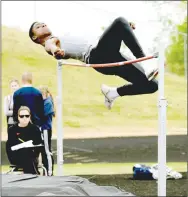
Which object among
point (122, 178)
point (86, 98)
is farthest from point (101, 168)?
point (86, 98)

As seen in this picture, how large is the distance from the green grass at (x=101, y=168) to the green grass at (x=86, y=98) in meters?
5.46

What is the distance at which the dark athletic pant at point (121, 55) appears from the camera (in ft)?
19.6

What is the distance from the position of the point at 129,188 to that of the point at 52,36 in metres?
1.99

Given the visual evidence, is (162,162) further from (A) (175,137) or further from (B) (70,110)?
(B) (70,110)

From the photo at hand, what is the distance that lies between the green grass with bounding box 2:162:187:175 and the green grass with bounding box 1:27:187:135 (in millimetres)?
5463

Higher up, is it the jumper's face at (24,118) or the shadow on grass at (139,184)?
the jumper's face at (24,118)

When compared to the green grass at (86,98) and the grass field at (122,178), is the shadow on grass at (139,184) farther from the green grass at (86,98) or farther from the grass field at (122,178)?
the green grass at (86,98)

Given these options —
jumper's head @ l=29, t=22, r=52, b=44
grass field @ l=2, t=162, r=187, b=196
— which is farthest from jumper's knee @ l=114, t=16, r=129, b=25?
grass field @ l=2, t=162, r=187, b=196

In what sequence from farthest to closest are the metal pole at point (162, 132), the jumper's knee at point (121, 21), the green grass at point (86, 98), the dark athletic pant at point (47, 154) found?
the green grass at point (86, 98), the dark athletic pant at point (47, 154), the jumper's knee at point (121, 21), the metal pole at point (162, 132)

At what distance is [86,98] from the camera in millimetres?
17078

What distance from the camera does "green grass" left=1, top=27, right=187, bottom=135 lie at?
54.2 feet

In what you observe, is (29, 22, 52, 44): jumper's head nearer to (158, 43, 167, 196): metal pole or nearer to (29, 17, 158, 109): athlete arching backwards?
(29, 17, 158, 109): athlete arching backwards

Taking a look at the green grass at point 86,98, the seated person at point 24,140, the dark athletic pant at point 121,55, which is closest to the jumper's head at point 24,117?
the seated person at point 24,140

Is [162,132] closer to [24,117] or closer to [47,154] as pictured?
[24,117]
